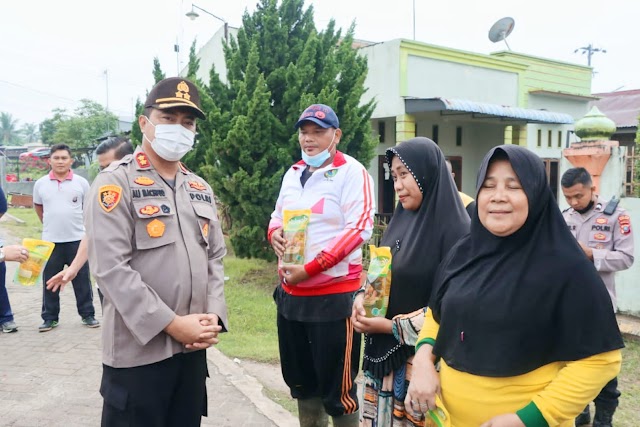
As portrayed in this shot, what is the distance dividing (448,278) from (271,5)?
24.6ft

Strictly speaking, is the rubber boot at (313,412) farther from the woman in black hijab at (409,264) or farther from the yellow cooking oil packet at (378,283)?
the yellow cooking oil packet at (378,283)

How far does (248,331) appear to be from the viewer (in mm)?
6039

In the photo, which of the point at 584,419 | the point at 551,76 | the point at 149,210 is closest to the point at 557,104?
the point at 551,76

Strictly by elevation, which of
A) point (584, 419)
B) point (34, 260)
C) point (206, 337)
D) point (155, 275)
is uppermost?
point (155, 275)

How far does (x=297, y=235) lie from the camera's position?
299cm

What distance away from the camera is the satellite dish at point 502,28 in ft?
51.5

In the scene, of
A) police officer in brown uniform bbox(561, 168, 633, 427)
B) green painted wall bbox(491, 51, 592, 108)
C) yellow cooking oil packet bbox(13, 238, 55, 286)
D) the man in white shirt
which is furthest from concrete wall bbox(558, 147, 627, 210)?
green painted wall bbox(491, 51, 592, 108)

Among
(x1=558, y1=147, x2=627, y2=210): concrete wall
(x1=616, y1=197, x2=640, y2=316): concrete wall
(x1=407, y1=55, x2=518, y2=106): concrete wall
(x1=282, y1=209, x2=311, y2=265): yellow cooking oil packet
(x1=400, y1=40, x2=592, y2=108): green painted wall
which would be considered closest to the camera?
(x1=282, y1=209, x2=311, y2=265): yellow cooking oil packet

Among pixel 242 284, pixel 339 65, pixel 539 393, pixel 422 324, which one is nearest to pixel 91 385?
pixel 422 324

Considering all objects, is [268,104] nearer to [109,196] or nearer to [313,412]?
[313,412]

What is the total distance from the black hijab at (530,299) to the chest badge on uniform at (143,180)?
1442 mm

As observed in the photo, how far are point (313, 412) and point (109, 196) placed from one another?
1.82m

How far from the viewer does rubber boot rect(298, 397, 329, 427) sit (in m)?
3.17

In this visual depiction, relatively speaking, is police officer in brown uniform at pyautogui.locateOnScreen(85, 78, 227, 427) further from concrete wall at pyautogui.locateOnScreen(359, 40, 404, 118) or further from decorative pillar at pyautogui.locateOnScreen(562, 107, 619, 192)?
concrete wall at pyautogui.locateOnScreen(359, 40, 404, 118)
